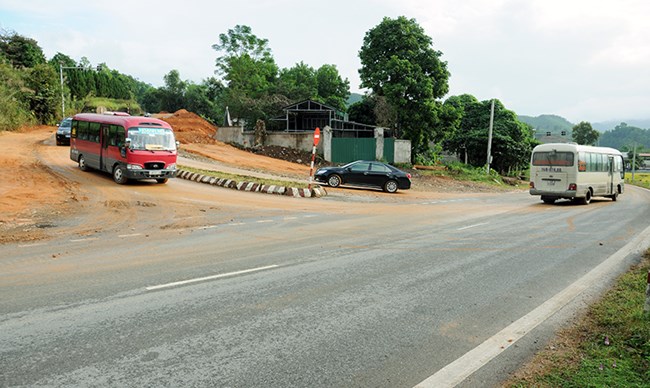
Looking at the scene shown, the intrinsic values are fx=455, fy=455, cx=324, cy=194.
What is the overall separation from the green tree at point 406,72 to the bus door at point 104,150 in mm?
24501

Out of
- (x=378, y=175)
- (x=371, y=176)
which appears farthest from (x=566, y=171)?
(x=371, y=176)

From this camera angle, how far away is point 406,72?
3784cm

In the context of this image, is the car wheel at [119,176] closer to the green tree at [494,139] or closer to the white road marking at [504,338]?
the white road marking at [504,338]

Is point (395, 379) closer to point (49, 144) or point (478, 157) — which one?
point (49, 144)

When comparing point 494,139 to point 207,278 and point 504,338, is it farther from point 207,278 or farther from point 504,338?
point 504,338

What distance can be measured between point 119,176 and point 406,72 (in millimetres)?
26412

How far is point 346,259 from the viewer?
816cm

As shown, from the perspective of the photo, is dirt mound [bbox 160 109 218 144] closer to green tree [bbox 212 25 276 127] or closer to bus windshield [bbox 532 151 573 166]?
green tree [bbox 212 25 276 127]

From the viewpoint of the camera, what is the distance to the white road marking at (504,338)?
3.95 metres

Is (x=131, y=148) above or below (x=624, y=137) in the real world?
below

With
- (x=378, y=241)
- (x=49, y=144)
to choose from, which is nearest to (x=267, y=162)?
(x=49, y=144)

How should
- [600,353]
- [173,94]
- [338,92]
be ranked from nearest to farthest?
[600,353], [338,92], [173,94]

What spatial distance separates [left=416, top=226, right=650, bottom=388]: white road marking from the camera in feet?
13.0

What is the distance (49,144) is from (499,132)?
150ft
